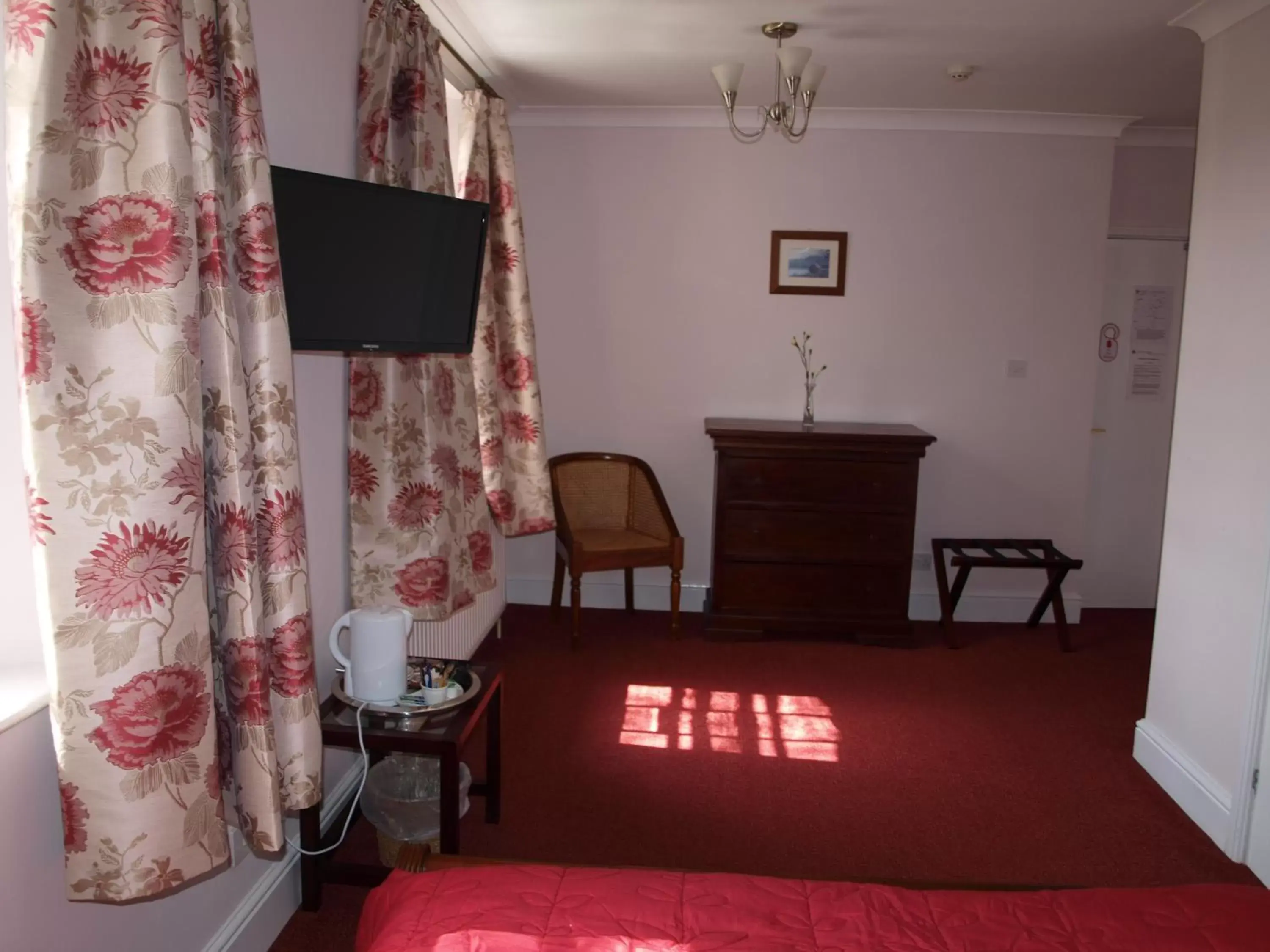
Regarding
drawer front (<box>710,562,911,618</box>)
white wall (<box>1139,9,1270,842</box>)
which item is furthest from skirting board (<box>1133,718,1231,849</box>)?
drawer front (<box>710,562,911,618</box>)

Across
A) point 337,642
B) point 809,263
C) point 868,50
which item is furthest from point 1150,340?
point 337,642

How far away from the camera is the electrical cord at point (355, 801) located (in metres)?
2.12

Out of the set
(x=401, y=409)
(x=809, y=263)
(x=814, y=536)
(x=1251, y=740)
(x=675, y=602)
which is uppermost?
(x=809, y=263)

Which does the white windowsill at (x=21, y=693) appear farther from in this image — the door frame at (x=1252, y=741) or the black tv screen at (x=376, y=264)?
the door frame at (x=1252, y=741)

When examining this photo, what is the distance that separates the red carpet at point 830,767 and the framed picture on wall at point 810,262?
1.74 m

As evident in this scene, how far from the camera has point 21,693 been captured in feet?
4.83

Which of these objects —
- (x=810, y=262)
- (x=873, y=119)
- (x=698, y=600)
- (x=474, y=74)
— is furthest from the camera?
(x=698, y=600)

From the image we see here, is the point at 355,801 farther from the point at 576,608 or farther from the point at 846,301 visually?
the point at 846,301

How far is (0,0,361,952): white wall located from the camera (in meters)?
1.43

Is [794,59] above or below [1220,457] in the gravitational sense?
above

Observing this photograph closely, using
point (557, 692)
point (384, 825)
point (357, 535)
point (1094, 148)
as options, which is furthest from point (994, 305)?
point (384, 825)

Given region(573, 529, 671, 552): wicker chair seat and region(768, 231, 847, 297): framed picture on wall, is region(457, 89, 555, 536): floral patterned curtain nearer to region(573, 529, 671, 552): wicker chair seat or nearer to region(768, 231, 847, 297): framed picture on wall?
region(573, 529, 671, 552): wicker chair seat

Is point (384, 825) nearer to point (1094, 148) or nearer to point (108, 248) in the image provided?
point (108, 248)

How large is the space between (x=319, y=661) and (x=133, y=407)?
4.04ft
